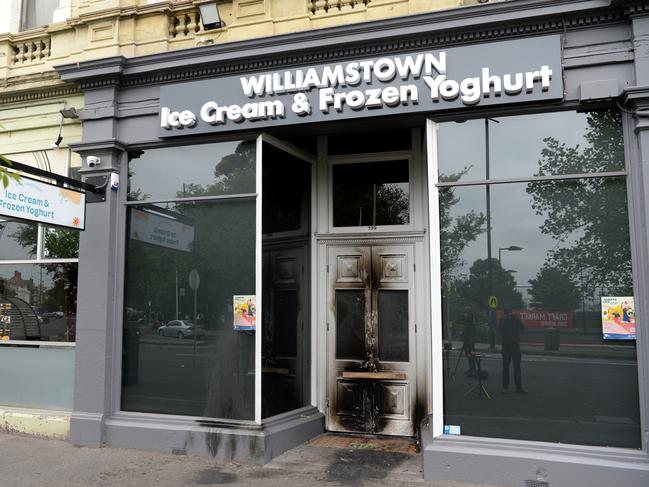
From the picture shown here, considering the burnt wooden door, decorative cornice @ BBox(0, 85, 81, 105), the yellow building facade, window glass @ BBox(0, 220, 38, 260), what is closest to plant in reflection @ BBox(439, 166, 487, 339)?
the burnt wooden door

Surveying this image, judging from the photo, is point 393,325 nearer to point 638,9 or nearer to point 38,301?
point 638,9

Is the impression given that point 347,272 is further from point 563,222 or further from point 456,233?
point 563,222

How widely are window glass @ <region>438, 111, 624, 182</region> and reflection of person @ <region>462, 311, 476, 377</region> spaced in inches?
60.7

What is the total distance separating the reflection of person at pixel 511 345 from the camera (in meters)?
6.12

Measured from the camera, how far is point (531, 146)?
630 cm

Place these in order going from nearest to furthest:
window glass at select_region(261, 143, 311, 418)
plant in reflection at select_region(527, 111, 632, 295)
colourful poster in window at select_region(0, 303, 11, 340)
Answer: plant in reflection at select_region(527, 111, 632, 295)
window glass at select_region(261, 143, 311, 418)
colourful poster in window at select_region(0, 303, 11, 340)

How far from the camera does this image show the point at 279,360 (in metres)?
7.56

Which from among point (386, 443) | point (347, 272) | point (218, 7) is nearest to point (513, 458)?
point (386, 443)

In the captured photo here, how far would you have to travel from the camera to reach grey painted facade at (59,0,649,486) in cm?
575

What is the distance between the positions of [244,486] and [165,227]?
135 inches

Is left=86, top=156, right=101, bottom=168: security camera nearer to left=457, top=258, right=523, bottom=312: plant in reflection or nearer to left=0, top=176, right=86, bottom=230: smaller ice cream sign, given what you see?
left=0, top=176, right=86, bottom=230: smaller ice cream sign

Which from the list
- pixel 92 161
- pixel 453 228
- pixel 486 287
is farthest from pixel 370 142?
pixel 92 161

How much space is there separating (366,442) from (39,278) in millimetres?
5075

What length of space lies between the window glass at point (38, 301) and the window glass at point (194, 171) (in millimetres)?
1617
